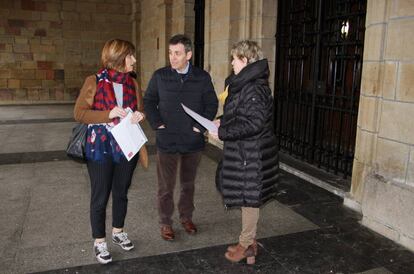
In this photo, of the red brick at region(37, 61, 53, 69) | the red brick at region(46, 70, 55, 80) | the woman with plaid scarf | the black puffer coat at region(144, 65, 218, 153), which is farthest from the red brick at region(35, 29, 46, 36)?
the woman with plaid scarf

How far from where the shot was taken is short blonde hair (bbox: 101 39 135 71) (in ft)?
9.40

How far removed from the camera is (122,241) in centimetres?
329

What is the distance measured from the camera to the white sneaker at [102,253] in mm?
3051

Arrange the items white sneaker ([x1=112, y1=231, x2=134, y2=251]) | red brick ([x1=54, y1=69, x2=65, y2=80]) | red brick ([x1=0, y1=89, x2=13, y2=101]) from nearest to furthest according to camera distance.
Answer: white sneaker ([x1=112, y1=231, x2=134, y2=251]), red brick ([x1=0, y1=89, x2=13, y2=101]), red brick ([x1=54, y1=69, x2=65, y2=80])

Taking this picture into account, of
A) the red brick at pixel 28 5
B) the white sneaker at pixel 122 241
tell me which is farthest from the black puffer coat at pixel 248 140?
the red brick at pixel 28 5

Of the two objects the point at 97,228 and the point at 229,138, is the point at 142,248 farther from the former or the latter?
the point at 229,138

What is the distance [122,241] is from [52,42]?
13.9 m

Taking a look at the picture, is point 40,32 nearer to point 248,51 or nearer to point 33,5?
point 33,5

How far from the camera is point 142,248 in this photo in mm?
3354

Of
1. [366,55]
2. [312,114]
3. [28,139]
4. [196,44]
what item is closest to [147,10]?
[196,44]

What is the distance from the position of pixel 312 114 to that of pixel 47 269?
13.6 ft

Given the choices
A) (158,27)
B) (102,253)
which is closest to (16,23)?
(158,27)

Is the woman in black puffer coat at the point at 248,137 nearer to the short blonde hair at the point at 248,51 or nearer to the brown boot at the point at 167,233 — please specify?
the short blonde hair at the point at 248,51

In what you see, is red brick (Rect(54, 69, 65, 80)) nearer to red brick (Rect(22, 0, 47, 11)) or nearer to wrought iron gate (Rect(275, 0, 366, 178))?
red brick (Rect(22, 0, 47, 11))
